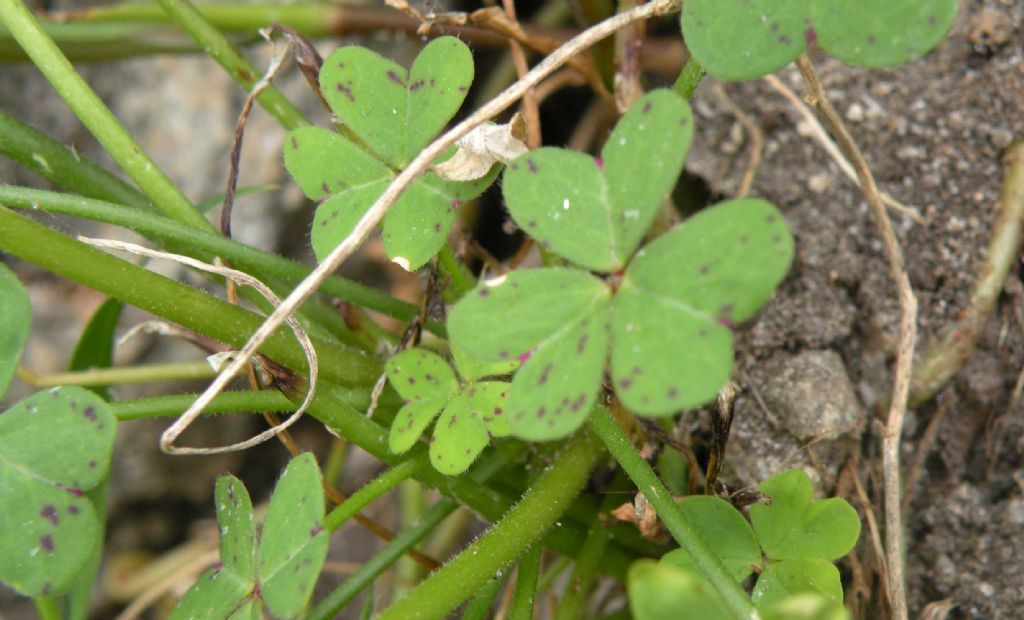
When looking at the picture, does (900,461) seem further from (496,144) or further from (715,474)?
(496,144)

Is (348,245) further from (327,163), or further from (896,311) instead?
(896,311)

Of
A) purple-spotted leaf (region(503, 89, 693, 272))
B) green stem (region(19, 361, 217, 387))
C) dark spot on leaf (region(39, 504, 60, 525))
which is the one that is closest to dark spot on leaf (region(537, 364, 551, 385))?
purple-spotted leaf (region(503, 89, 693, 272))

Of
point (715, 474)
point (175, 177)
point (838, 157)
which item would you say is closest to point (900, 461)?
point (715, 474)

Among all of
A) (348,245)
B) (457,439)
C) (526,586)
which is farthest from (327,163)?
(526,586)

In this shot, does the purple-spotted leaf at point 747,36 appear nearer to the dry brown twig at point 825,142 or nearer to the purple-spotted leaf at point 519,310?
the purple-spotted leaf at point 519,310

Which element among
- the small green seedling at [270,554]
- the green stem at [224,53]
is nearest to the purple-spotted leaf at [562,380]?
the small green seedling at [270,554]

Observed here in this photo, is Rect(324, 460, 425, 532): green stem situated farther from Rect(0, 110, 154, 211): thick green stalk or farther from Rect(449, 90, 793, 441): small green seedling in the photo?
Rect(0, 110, 154, 211): thick green stalk
